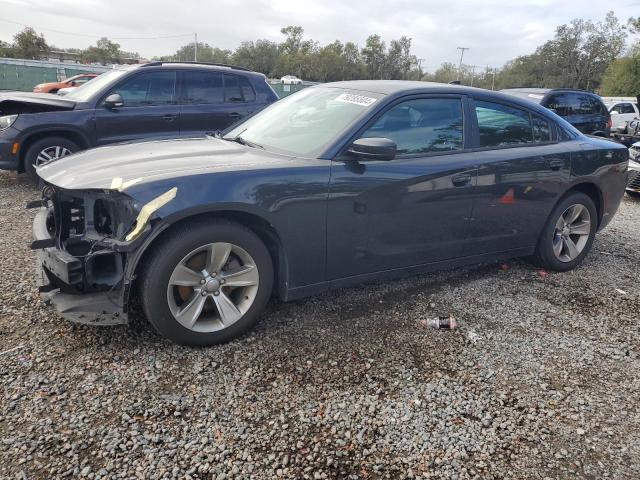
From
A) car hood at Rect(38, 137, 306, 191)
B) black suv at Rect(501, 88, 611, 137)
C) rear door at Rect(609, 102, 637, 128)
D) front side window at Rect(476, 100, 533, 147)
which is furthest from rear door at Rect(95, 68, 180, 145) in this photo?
rear door at Rect(609, 102, 637, 128)

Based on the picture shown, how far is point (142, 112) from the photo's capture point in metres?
6.59

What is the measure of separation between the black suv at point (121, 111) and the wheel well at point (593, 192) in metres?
4.44

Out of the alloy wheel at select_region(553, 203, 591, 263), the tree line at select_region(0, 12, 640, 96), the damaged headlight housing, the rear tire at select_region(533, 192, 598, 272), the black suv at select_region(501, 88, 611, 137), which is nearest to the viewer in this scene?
the rear tire at select_region(533, 192, 598, 272)

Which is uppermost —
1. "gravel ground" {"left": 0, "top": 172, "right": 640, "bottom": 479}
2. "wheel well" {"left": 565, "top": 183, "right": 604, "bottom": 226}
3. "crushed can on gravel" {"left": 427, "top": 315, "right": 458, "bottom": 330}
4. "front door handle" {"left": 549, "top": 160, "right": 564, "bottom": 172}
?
"front door handle" {"left": 549, "top": 160, "right": 564, "bottom": 172}

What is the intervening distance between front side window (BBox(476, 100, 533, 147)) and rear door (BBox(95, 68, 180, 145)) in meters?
4.50

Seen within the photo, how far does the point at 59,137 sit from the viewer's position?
6.41 metres

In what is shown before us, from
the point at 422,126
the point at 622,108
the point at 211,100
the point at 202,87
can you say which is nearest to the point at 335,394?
the point at 422,126

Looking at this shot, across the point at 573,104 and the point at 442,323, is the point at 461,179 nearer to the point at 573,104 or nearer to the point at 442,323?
the point at 442,323

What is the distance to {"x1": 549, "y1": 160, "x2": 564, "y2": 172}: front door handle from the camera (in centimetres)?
416

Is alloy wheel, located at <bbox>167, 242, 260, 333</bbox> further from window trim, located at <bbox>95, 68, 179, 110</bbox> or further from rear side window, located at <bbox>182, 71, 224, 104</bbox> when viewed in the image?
rear side window, located at <bbox>182, 71, 224, 104</bbox>

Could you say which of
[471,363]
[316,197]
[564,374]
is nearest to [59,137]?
[316,197]

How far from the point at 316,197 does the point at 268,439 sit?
1451 millimetres

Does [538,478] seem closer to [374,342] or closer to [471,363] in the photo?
[471,363]

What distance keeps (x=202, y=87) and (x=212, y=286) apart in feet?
16.4
